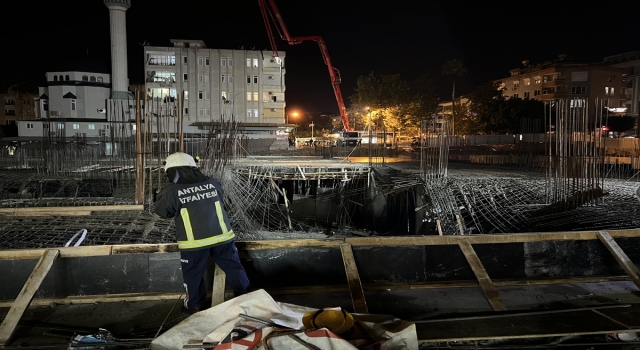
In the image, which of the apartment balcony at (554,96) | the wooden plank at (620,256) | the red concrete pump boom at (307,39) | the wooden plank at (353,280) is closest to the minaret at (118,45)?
the red concrete pump boom at (307,39)

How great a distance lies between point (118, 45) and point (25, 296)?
1628 inches

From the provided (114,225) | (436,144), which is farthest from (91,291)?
(436,144)

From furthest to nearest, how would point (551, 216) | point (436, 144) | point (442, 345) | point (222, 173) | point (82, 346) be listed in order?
point (436, 144)
point (222, 173)
point (551, 216)
point (442, 345)
point (82, 346)

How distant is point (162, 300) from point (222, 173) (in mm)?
5854

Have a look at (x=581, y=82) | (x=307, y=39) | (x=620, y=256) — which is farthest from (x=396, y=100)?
(x=620, y=256)

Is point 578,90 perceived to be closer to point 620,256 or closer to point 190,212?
point 620,256

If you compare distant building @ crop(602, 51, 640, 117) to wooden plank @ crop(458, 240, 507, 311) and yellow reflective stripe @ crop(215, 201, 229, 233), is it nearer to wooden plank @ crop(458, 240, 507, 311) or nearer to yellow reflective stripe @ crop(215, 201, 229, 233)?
wooden plank @ crop(458, 240, 507, 311)

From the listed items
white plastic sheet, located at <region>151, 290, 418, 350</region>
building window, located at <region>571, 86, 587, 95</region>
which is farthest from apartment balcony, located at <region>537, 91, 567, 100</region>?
white plastic sheet, located at <region>151, 290, 418, 350</region>

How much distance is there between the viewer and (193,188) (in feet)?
13.1

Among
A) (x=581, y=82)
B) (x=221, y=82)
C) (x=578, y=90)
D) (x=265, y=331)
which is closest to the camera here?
(x=265, y=331)

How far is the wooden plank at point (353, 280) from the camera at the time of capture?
13.3ft

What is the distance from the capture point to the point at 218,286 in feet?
14.5

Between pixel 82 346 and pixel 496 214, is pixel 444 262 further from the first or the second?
pixel 496 214

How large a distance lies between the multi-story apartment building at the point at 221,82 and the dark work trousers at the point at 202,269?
3876cm
